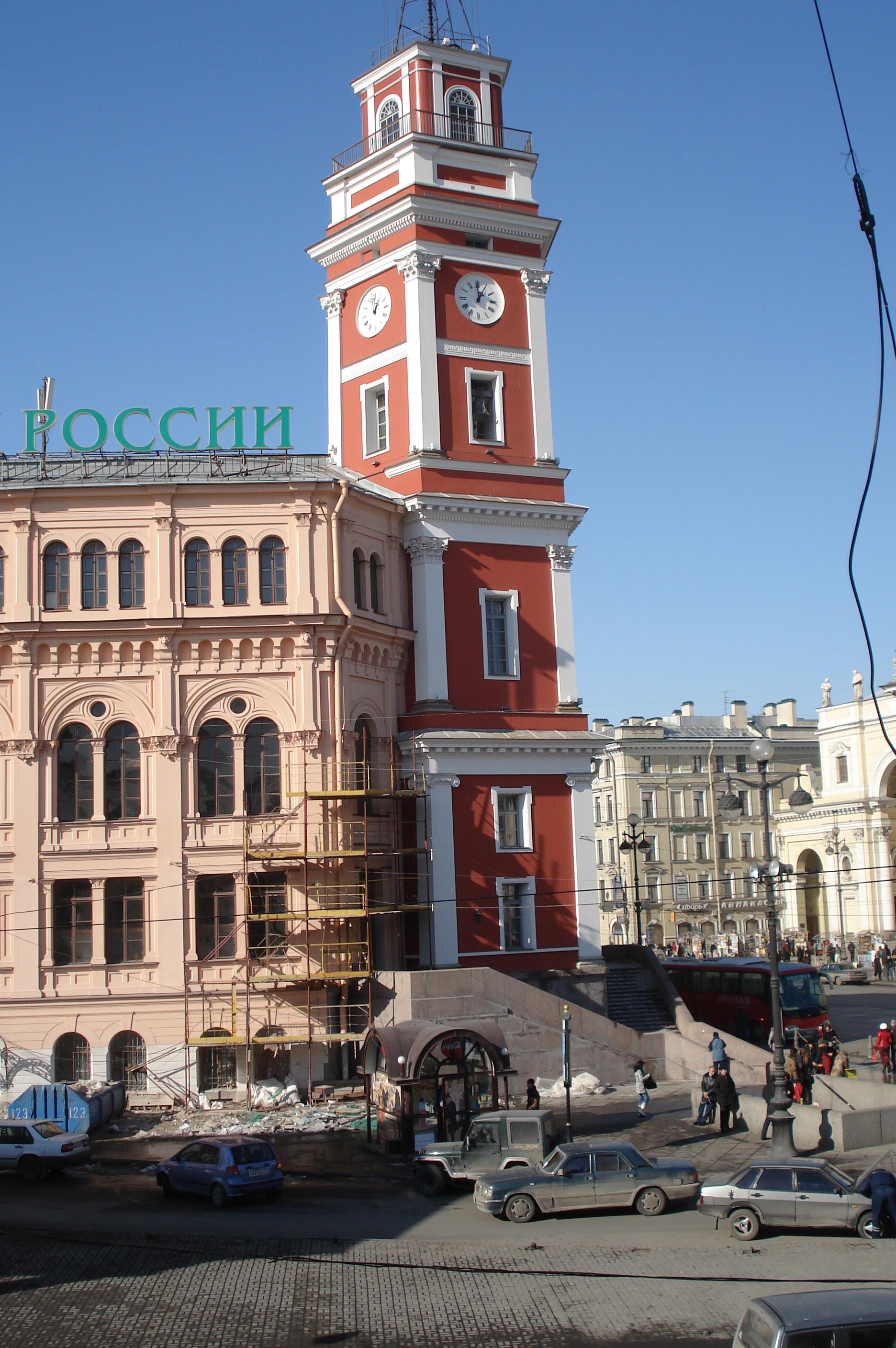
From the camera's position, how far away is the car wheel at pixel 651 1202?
902 inches

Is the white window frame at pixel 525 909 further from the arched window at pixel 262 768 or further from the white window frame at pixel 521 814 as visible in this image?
the arched window at pixel 262 768

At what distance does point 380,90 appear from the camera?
46.9 metres

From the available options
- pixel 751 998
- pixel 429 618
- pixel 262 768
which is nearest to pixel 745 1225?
pixel 262 768

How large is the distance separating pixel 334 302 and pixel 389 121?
685 centimetres

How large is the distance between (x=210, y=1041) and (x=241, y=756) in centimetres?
799

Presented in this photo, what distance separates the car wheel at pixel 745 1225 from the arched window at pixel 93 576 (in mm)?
25189

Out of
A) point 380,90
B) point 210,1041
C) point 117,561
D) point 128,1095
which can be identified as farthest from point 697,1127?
point 380,90

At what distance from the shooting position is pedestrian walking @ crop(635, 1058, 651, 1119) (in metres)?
32.6

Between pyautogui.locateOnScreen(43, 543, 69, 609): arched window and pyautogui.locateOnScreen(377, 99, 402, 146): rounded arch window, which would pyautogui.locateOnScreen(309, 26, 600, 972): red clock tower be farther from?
pyautogui.locateOnScreen(43, 543, 69, 609): arched window

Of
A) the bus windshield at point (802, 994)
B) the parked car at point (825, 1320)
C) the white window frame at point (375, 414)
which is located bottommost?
the parked car at point (825, 1320)

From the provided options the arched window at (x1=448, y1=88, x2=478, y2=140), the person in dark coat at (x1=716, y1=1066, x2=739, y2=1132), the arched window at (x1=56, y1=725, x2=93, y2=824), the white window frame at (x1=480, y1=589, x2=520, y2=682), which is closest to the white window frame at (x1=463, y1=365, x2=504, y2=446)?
the white window frame at (x1=480, y1=589, x2=520, y2=682)

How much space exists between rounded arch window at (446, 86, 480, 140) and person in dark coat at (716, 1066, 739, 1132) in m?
32.3

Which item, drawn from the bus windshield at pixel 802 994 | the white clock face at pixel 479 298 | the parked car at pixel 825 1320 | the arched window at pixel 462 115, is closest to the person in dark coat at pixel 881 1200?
the parked car at pixel 825 1320

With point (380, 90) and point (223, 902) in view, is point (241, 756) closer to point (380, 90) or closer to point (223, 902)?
point (223, 902)
